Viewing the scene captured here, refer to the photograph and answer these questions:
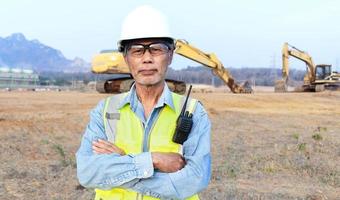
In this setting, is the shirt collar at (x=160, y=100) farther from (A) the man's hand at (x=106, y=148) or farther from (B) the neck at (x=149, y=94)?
(A) the man's hand at (x=106, y=148)

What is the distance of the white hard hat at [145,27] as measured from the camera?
231cm

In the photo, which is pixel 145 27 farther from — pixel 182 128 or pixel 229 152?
pixel 229 152

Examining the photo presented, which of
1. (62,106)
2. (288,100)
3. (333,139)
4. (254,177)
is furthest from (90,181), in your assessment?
(288,100)

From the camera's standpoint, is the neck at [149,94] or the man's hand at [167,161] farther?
the neck at [149,94]

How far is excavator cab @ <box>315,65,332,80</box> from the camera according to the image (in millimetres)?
33781

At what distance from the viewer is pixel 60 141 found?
11945mm

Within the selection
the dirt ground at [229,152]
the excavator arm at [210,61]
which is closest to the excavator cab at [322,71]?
the excavator arm at [210,61]

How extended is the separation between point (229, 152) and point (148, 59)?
8.66m

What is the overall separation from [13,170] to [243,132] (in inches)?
289

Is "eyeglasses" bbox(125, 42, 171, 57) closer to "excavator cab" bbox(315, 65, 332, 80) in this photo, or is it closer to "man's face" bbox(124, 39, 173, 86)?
"man's face" bbox(124, 39, 173, 86)

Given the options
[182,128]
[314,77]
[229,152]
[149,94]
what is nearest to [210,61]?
[314,77]

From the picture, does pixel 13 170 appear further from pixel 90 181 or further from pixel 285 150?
pixel 90 181

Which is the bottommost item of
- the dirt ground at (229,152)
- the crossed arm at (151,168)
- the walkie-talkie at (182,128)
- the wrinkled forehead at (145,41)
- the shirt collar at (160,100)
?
the dirt ground at (229,152)

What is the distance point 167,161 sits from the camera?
221 cm
